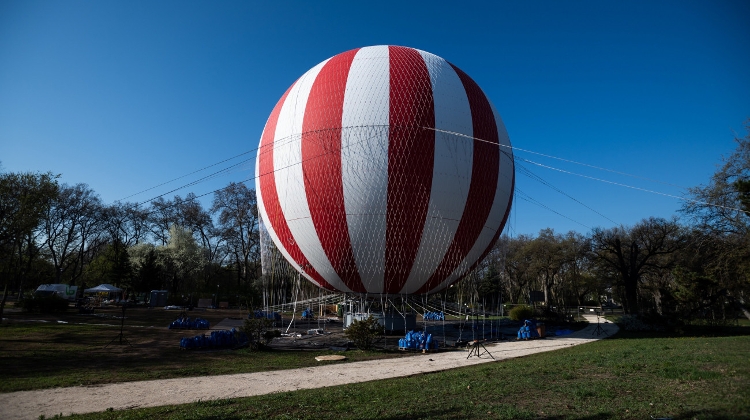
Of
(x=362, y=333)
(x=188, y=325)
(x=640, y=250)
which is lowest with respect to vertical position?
(x=188, y=325)

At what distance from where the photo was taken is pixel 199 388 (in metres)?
7.34

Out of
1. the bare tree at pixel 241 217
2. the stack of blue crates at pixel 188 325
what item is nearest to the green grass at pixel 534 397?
the stack of blue crates at pixel 188 325

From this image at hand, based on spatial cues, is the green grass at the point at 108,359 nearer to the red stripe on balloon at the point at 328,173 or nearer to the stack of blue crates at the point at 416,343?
the stack of blue crates at the point at 416,343

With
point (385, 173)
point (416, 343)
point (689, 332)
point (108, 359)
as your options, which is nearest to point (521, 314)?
point (689, 332)

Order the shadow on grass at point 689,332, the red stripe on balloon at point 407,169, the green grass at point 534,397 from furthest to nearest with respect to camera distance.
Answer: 1. the shadow on grass at point 689,332
2. the red stripe on balloon at point 407,169
3. the green grass at point 534,397

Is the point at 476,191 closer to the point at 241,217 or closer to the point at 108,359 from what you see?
the point at 108,359

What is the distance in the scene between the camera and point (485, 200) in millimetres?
12461

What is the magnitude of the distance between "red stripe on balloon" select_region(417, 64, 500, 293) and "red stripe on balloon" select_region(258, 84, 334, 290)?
3935mm

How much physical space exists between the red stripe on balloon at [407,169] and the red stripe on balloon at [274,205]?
9.98 ft

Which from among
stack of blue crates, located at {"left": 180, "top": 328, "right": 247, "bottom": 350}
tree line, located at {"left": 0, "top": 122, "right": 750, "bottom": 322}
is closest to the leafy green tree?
tree line, located at {"left": 0, "top": 122, "right": 750, "bottom": 322}

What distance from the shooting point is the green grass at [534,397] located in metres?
4.87

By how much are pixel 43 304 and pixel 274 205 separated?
1897 cm

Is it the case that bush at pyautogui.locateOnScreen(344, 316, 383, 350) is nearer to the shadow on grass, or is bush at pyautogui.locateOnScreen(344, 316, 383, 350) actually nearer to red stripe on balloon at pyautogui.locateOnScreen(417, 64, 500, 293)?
red stripe on balloon at pyautogui.locateOnScreen(417, 64, 500, 293)

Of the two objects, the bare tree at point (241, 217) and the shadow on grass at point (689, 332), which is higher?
the bare tree at point (241, 217)
